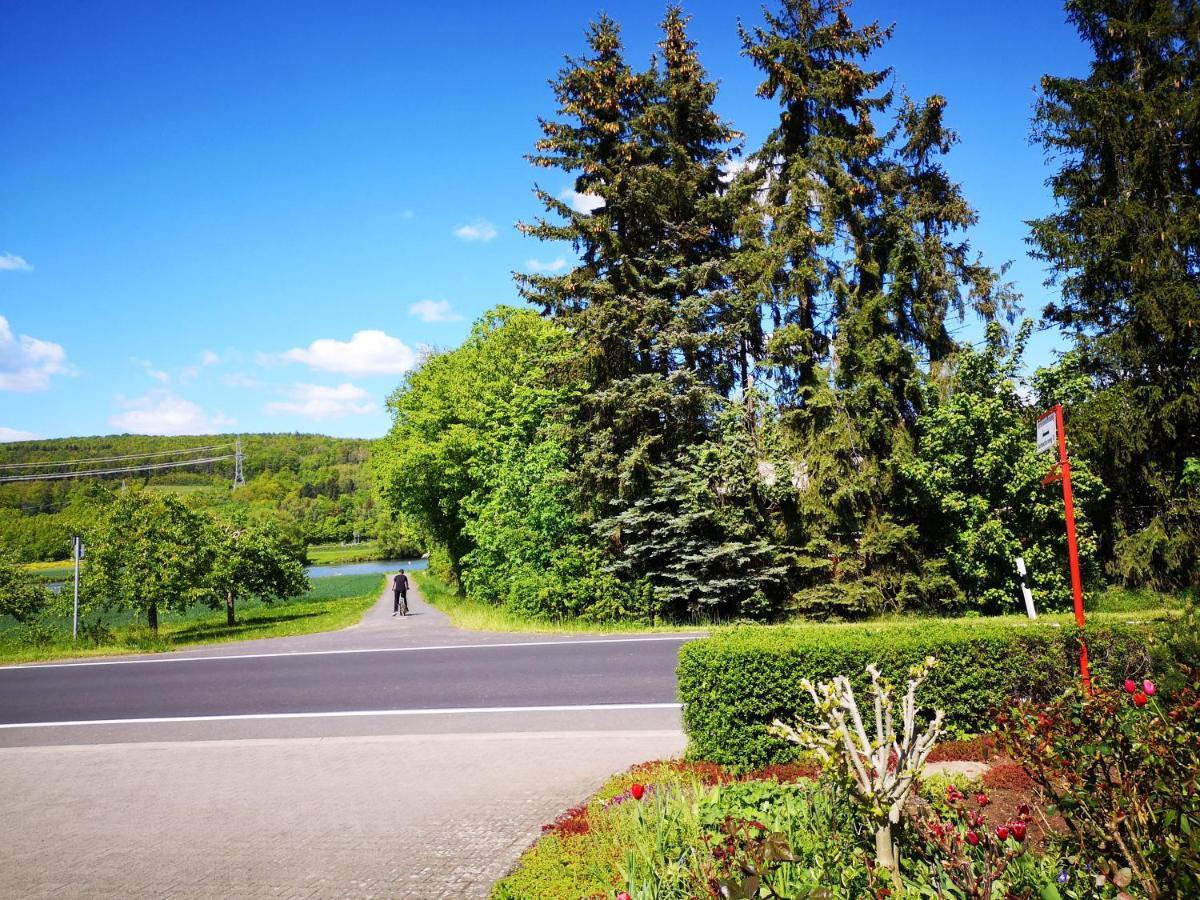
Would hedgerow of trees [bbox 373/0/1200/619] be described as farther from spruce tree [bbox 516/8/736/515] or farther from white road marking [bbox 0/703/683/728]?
white road marking [bbox 0/703/683/728]

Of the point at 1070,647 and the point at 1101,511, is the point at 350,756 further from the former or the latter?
the point at 1101,511

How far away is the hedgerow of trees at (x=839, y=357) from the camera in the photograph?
56.5 ft

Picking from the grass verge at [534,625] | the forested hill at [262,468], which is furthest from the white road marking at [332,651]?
the forested hill at [262,468]

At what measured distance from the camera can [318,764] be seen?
8.77 meters

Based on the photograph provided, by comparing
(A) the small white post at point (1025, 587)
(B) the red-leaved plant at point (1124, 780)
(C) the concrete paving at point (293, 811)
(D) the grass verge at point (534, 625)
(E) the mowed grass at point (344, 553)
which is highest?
(B) the red-leaved plant at point (1124, 780)

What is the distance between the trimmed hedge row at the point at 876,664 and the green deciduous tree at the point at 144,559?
2048cm

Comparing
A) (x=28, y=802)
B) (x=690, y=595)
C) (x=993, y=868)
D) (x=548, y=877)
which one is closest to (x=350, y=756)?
(x=28, y=802)

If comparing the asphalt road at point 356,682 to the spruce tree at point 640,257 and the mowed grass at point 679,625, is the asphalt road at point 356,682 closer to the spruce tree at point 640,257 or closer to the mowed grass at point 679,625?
the mowed grass at point 679,625

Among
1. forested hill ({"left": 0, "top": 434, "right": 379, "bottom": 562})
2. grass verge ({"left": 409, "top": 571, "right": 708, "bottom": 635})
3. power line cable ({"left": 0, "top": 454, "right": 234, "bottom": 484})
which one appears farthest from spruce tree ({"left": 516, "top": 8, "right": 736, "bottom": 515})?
power line cable ({"left": 0, "top": 454, "right": 234, "bottom": 484})

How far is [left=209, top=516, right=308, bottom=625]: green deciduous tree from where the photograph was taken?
29959 mm

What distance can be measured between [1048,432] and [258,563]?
31.2m

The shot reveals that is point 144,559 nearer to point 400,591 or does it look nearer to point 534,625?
point 400,591

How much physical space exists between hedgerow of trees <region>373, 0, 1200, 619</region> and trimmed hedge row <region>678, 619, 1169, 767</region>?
33.3 feet

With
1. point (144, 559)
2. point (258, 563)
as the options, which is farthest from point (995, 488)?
point (258, 563)
